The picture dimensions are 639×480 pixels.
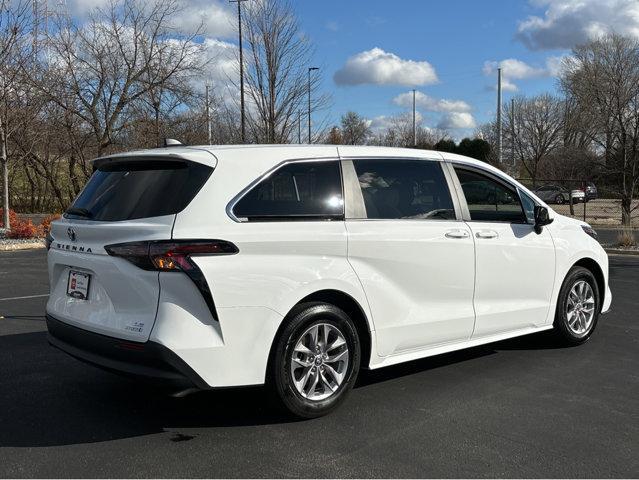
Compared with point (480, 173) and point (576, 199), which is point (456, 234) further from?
point (576, 199)

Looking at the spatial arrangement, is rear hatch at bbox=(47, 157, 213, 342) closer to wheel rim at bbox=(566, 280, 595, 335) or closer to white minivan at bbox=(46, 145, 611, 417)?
white minivan at bbox=(46, 145, 611, 417)

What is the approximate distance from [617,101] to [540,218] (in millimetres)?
15467

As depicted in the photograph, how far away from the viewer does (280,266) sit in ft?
12.6

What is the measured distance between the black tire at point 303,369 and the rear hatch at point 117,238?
0.83 metres

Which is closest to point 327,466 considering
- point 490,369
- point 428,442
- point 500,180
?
point 428,442

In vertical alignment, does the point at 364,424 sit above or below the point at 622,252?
below

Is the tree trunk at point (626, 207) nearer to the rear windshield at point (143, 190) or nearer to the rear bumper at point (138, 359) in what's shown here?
the rear windshield at point (143, 190)

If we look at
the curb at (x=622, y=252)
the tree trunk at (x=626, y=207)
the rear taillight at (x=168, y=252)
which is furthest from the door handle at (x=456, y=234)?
the tree trunk at (x=626, y=207)

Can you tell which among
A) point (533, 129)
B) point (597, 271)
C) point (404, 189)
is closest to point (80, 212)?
point (404, 189)

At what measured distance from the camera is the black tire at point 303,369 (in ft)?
12.7

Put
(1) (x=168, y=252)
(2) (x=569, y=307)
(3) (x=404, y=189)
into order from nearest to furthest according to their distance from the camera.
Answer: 1. (1) (x=168, y=252)
2. (3) (x=404, y=189)
3. (2) (x=569, y=307)

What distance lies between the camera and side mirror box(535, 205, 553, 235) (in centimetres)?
546

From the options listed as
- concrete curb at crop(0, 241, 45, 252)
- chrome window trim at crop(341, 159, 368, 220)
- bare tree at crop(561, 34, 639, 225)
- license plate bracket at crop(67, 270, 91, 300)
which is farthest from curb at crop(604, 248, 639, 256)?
concrete curb at crop(0, 241, 45, 252)

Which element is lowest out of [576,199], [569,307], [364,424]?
[364,424]
